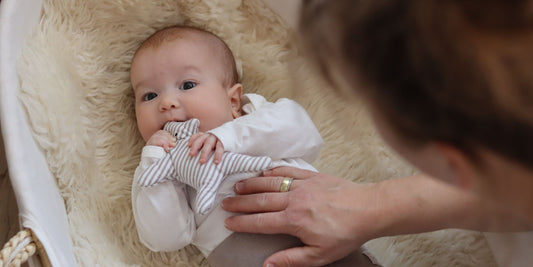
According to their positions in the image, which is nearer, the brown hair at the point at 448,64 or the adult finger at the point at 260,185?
the brown hair at the point at 448,64

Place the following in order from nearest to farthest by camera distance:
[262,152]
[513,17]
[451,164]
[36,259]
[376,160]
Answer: [513,17]
[451,164]
[36,259]
[262,152]
[376,160]

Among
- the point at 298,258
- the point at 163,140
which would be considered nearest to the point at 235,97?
the point at 163,140

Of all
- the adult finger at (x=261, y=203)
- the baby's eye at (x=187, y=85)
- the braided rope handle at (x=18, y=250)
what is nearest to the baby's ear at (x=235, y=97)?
the baby's eye at (x=187, y=85)

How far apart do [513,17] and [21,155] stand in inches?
37.9

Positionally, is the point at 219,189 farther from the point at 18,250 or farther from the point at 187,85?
the point at 18,250

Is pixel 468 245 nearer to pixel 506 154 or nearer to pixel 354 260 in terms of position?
pixel 354 260

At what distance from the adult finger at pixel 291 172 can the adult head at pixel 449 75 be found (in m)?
0.64

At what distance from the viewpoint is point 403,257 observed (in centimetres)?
125

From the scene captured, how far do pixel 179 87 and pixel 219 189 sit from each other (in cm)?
30

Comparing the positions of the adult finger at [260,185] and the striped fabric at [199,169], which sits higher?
the striped fabric at [199,169]

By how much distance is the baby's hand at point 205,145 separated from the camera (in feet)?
3.66

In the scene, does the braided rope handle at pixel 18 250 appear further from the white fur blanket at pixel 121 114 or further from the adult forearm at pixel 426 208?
the adult forearm at pixel 426 208

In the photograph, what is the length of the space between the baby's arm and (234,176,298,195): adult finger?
0.13 m

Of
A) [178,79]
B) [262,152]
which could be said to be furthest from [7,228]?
[262,152]
